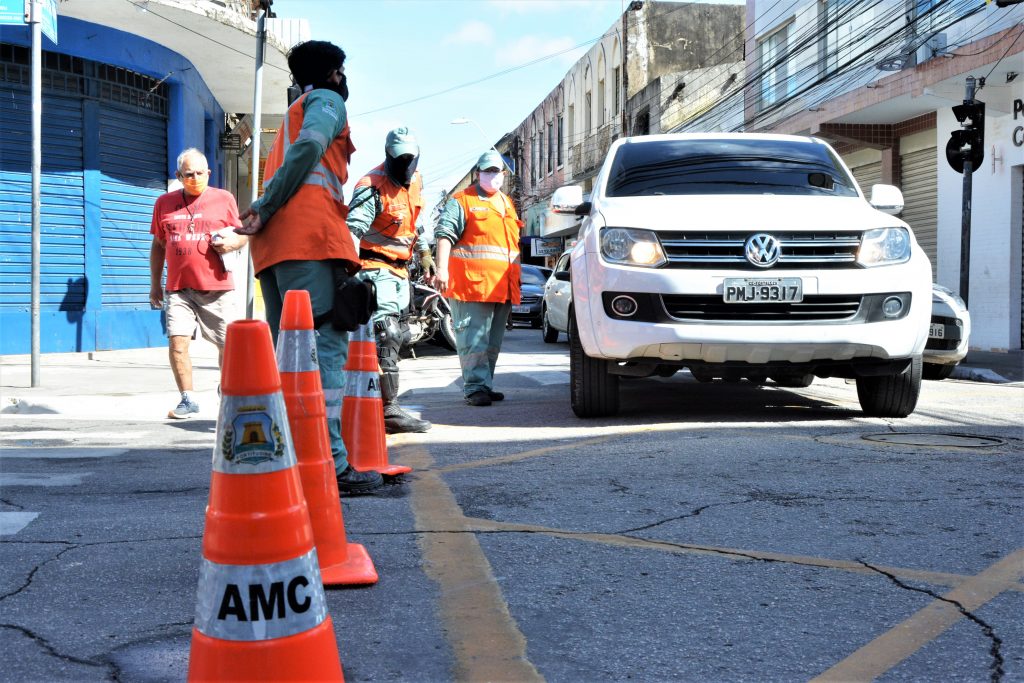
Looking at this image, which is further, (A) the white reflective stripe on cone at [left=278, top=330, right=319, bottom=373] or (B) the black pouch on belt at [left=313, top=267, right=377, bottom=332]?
(B) the black pouch on belt at [left=313, top=267, right=377, bottom=332]

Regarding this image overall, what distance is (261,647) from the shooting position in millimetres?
2047

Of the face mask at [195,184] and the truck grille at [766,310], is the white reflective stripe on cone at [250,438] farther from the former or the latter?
the face mask at [195,184]

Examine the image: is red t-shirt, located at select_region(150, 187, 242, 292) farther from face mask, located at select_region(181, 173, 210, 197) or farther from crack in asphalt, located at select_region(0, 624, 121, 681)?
crack in asphalt, located at select_region(0, 624, 121, 681)

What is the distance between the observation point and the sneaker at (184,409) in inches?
290

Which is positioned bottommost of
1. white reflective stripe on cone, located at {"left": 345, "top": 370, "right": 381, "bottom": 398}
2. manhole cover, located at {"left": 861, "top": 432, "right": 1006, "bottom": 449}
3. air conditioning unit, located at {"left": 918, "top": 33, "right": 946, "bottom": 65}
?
manhole cover, located at {"left": 861, "top": 432, "right": 1006, "bottom": 449}

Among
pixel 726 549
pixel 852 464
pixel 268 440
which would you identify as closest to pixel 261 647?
pixel 268 440

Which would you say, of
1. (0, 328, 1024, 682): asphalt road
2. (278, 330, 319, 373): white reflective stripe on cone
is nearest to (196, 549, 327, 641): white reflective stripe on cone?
(0, 328, 1024, 682): asphalt road

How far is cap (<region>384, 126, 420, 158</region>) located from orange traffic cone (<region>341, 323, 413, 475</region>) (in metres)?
1.65

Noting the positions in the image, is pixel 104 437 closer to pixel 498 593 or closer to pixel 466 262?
pixel 466 262

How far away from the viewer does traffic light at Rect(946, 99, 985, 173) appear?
500 inches

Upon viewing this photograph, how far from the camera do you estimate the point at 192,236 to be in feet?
23.4

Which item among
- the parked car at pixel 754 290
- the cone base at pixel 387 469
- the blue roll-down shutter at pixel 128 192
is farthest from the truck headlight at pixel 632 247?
the blue roll-down shutter at pixel 128 192

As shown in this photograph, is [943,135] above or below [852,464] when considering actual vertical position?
above

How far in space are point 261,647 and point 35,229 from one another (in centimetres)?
796
